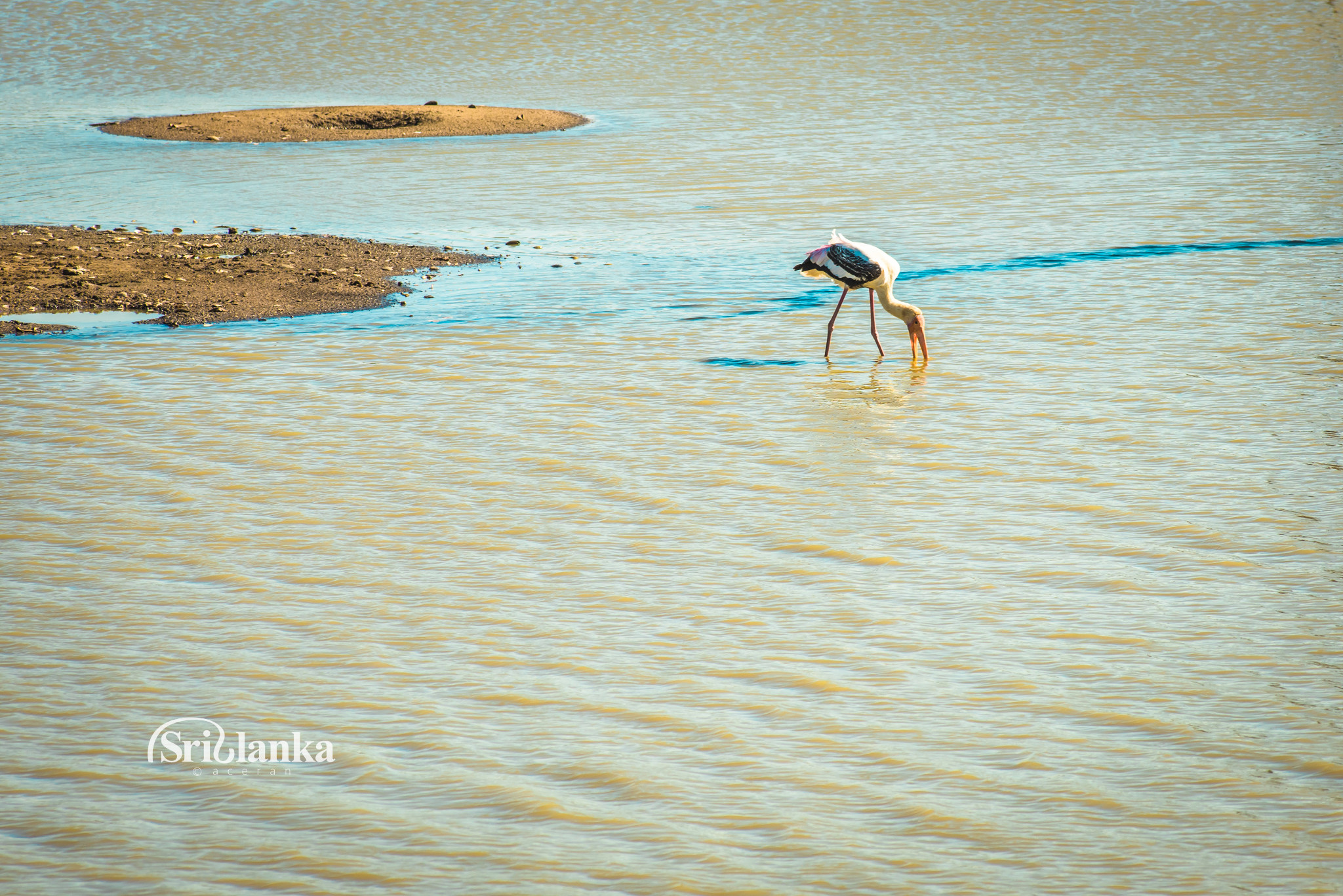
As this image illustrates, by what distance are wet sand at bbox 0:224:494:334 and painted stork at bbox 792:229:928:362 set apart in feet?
12.6

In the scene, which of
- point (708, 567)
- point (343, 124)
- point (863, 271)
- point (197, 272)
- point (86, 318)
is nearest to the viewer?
point (708, 567)

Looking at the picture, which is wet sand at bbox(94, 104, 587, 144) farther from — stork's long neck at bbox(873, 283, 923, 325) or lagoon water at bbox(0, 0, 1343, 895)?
stork's long neck at bbox(873, 283, 923, 325)

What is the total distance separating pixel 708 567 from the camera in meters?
5.66

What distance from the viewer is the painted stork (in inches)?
336

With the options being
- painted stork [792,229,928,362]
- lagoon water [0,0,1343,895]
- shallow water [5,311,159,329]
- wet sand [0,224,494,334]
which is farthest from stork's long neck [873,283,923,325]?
shallow water [5,311,159,329]

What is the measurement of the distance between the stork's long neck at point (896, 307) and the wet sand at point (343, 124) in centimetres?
1409

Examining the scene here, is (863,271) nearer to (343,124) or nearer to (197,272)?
(197,272)

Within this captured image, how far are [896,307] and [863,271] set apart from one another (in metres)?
0.37

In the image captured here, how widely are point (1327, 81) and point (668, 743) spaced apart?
23028 mm

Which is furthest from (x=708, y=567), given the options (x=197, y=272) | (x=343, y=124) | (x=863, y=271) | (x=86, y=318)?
(x=343, y=124)

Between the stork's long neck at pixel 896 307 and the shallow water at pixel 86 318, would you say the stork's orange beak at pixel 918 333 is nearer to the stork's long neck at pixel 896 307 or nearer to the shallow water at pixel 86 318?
the stork's long neck at pixel 896 307

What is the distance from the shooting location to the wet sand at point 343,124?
21.7 m

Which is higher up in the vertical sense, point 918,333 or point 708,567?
point 918,333

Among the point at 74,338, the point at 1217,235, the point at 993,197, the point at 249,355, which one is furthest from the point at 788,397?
the point at 993,197
